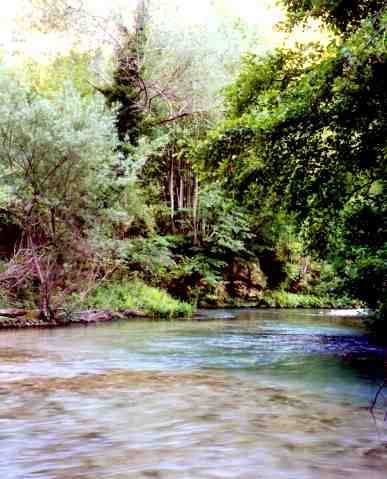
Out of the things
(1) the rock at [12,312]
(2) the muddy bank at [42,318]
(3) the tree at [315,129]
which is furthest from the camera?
(1) the rock at [12,312]

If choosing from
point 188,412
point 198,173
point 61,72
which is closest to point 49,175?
point 198,173

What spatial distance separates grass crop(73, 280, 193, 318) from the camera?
19122 millimetres

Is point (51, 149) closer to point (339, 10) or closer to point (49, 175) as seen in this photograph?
point (49, 175)

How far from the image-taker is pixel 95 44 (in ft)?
83.8

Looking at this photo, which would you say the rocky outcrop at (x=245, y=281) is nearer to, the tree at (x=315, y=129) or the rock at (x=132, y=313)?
the rock at (x=132, y=313)

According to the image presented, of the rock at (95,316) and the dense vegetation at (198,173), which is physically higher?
the dense vegetation at (198,173)

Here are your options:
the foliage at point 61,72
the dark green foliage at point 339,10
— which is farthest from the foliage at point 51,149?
the foliage at point 61,72

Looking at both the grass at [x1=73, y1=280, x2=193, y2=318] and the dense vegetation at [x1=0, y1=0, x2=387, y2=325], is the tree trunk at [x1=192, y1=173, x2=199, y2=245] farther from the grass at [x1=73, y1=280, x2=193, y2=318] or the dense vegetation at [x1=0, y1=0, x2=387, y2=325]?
the grass at [x1=73, y1=280, x2=193, y2=318]

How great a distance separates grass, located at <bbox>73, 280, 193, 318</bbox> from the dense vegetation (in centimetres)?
7

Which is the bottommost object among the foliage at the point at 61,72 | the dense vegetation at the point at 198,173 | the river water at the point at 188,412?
the river water at the point at 188,412

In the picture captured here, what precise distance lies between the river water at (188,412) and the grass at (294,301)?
18.5 meters

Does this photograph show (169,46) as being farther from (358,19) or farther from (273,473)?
(273,473)

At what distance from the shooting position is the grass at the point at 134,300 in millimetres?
19122

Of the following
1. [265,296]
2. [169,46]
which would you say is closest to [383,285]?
[169,46]
